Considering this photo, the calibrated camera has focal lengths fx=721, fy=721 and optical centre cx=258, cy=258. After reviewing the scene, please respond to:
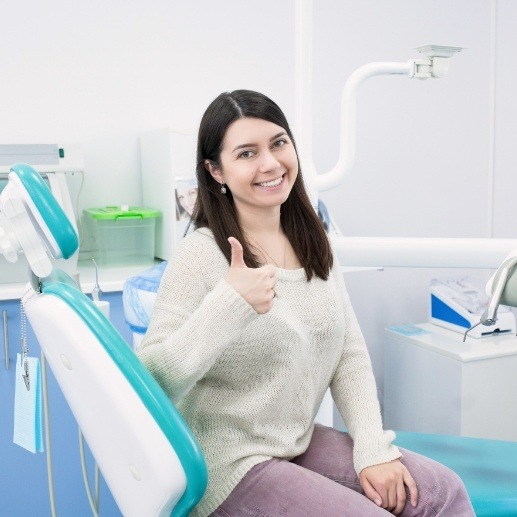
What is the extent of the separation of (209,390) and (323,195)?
2099mm

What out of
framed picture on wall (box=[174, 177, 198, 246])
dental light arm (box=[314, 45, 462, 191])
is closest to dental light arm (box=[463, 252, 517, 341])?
dental light arm (box=[314, 45, 462, 191])

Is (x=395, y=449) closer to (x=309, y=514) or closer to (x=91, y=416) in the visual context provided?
(x=309, y=514)

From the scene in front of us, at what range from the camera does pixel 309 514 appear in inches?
43.7

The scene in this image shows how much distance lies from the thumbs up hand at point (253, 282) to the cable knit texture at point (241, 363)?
0.01m

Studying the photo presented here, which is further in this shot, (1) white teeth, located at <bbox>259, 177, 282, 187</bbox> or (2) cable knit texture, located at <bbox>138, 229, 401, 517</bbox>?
(1) white teeth, located at <bbox>259, 177, 282, 187</bbox>

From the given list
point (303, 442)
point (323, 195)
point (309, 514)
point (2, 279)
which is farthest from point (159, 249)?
point (309, 514)

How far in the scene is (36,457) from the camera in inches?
91.5

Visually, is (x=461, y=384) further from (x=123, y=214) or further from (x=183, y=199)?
(x=123, y=214)

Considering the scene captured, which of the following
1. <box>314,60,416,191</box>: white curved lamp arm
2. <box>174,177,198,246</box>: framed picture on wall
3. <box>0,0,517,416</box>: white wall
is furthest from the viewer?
<box>0,0,517,416</box>: white wall

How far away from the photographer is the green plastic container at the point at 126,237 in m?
2.65

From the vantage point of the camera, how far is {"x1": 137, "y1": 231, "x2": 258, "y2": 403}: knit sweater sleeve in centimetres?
109

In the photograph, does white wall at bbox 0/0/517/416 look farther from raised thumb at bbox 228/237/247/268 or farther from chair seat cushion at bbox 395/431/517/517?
raised thumb at bbox 228/237/247/268

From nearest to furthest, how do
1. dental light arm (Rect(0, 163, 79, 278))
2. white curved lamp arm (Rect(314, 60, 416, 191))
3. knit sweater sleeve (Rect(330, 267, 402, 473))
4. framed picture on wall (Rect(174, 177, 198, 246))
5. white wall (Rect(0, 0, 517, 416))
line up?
dental light arm (Rect(0, 163, 79, 278)), knit sweater sleeve (Rect(330, 267, 402, 473)), white curved lamp arm (Rect(314, 60, 416, 191)), framed picture on wall (Rect(174, 177, 198, 246)), white wall (Rect(0, 0, 517, 416))

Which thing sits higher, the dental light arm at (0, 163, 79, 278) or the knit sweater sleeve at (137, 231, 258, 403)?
the dental light arm at (0, 163, 79, 278)
